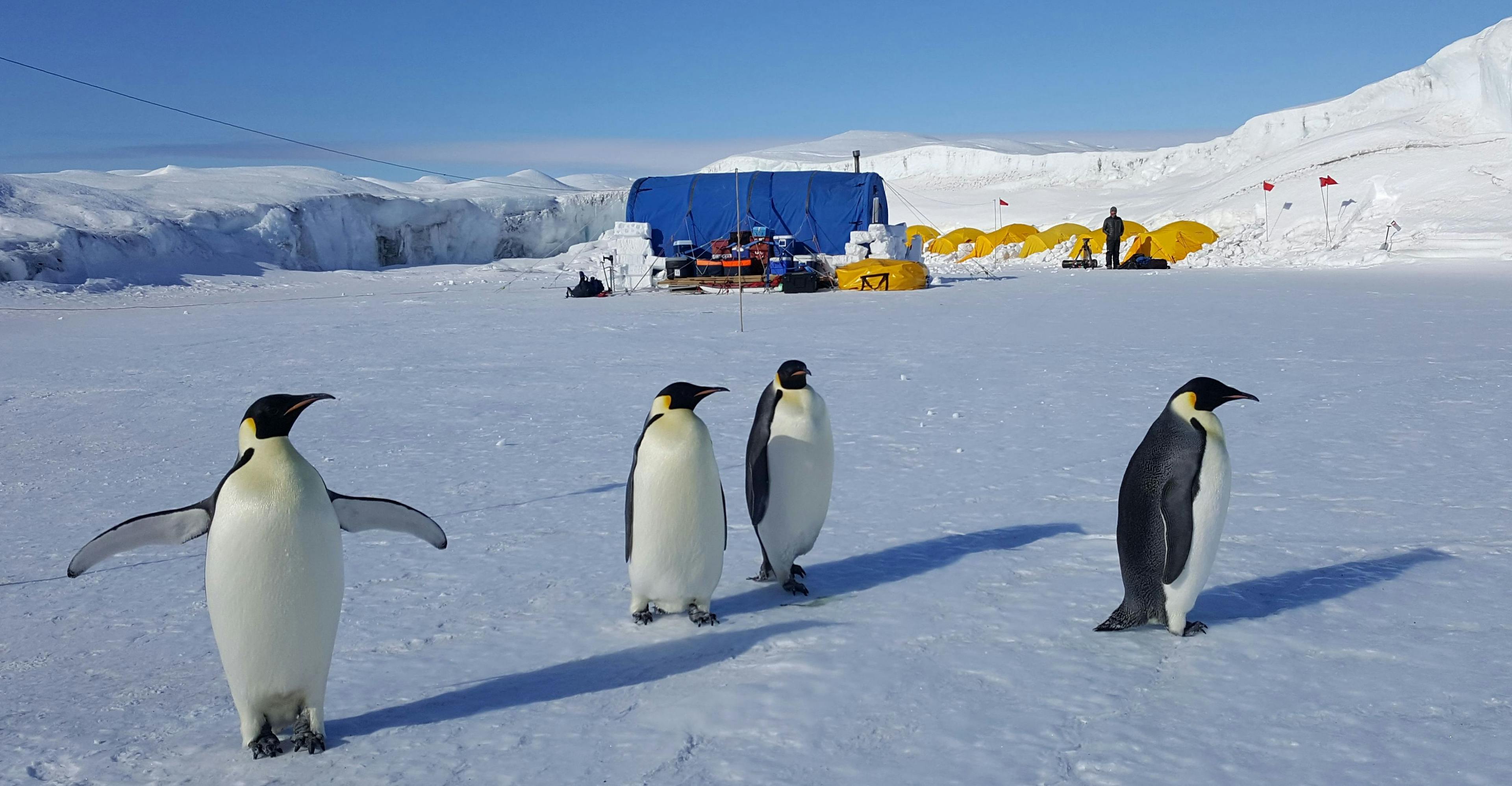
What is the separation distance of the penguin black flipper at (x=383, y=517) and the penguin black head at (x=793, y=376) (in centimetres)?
118

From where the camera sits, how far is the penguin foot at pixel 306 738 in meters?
2.28

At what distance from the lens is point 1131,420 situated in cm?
591

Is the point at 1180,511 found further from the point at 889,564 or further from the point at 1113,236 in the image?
the point at 1113,236

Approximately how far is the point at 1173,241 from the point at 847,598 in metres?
25.6

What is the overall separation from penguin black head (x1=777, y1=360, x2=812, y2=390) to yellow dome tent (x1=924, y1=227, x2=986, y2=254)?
29550 mm

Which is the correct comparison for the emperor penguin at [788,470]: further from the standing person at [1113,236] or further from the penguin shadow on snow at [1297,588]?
the standing person at [1113,236]

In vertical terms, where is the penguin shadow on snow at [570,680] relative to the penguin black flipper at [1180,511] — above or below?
below

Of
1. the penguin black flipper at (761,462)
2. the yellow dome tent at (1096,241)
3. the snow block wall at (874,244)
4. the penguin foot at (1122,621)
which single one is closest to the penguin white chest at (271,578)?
the penguin black flipper at (761,462)

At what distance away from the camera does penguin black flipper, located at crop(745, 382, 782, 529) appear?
332 cm

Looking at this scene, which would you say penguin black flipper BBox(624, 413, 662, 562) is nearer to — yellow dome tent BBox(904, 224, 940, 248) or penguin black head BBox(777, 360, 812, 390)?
penguin black head BBox(777, 360, 812, 390)

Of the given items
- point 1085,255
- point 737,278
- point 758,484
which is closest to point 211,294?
point 737,278

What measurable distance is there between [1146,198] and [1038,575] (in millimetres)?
43300

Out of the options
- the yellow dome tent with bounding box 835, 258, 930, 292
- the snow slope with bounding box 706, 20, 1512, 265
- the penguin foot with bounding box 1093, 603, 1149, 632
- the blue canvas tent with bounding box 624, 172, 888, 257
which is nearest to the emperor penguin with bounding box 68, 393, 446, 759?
the penguin foot with bounding box 1093, 603, 1149, 632

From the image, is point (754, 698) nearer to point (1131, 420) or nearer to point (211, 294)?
point (1131, 420)
